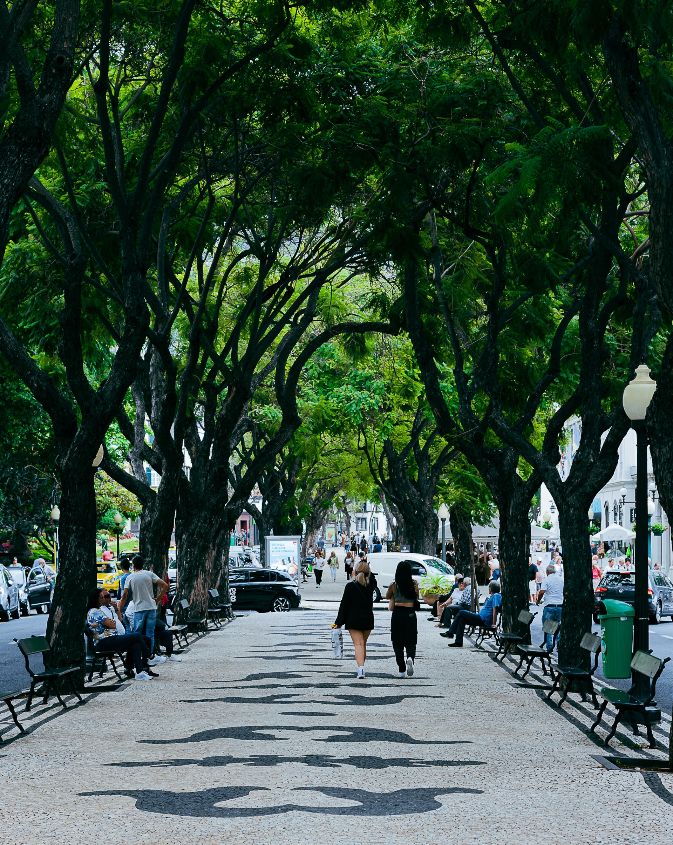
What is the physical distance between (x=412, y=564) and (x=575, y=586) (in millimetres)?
27415

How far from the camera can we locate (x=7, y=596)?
42.9 m

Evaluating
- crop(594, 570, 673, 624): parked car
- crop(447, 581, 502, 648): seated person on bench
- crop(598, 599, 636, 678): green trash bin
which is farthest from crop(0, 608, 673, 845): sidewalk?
crop(594, 570, 673, 624): parked car

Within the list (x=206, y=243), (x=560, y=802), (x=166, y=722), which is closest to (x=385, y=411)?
(x=206, y=243)

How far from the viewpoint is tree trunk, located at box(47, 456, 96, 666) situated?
1788 centimetres

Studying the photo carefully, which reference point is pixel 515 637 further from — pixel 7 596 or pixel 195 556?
pixel 7 596

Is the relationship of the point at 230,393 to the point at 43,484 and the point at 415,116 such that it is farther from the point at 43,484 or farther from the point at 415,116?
the point at 43,484

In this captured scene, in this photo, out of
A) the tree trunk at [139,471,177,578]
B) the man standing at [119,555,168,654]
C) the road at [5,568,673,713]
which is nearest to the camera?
the road at [5,568,673,713]

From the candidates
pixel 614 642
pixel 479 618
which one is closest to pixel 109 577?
pixel 479 618

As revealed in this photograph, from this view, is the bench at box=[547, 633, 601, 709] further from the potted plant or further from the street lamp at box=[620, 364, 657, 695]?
the potted plant

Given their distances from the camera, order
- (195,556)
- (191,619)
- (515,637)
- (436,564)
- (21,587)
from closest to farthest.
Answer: (515,637)
(191,619)
(195,556)
(21,587)
(436,564)

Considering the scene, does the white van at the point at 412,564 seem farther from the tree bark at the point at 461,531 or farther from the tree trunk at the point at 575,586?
the tree trunk at the point at 575,586

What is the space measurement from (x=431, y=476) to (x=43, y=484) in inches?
709

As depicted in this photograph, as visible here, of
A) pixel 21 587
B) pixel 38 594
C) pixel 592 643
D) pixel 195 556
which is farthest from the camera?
pixel 38 594

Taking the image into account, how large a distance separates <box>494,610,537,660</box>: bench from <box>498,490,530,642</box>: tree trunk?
30 centimetres
